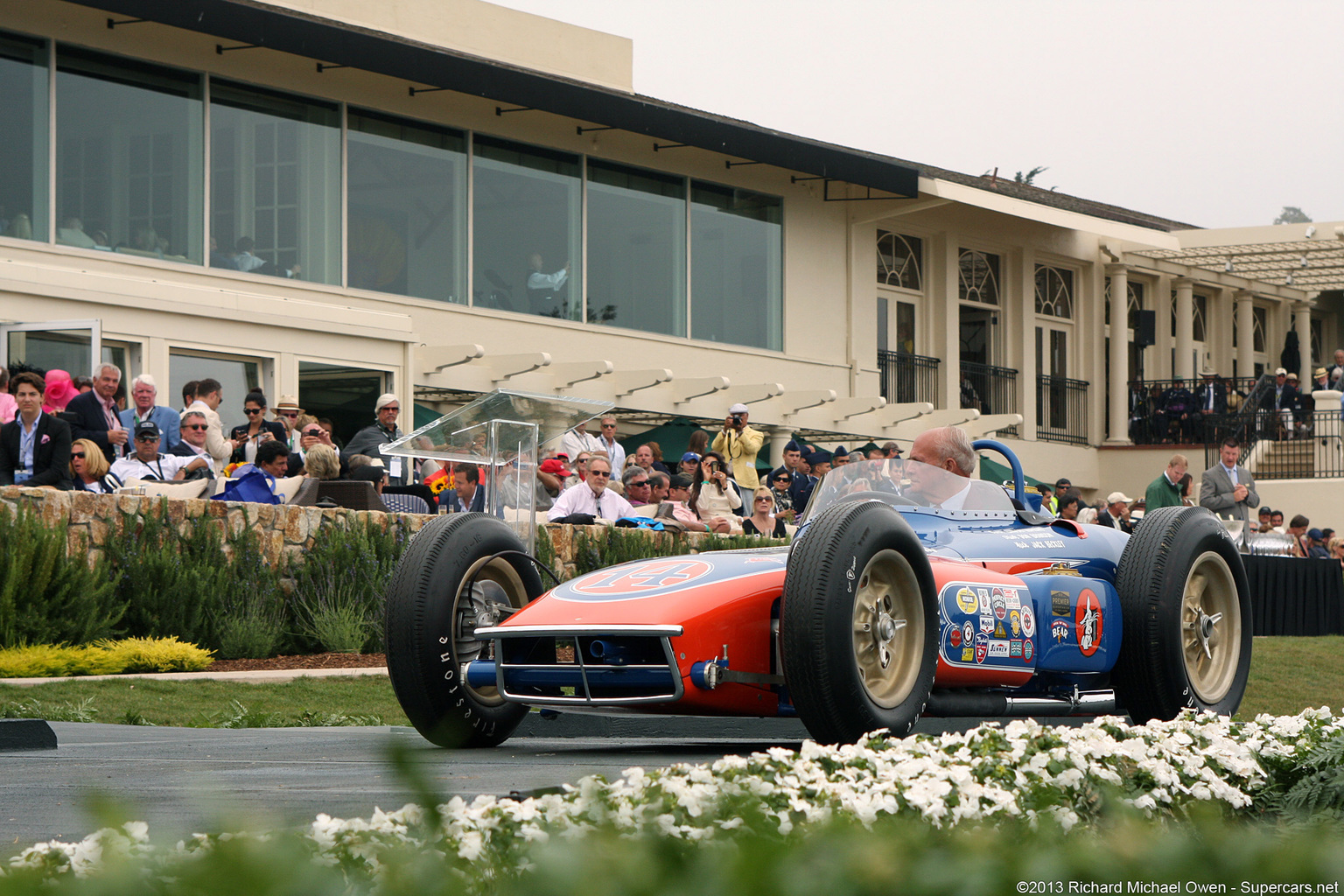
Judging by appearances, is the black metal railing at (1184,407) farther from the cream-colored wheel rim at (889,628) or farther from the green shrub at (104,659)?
the cream-colored wheel rim at (889,628)

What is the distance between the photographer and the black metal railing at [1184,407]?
34250mm

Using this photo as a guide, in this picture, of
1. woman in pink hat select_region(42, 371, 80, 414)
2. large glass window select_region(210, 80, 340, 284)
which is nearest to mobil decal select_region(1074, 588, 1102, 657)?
woman in pink hat select_region(42, 371, 80, 414)

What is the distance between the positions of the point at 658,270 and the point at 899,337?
6.97 meters

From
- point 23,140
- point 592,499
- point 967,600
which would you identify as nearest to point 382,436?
point 592,499

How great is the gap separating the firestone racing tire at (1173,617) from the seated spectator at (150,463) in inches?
370

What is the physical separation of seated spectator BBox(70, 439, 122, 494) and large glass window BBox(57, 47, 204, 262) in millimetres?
6851

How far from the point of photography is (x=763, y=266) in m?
29.2

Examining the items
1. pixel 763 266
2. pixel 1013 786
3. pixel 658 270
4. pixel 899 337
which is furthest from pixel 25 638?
pixel 899 337

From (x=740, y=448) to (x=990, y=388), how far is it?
14.7 m

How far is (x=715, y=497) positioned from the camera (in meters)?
18.3

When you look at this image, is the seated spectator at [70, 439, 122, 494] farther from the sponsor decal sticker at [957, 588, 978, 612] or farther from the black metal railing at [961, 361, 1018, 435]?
the black metal railing at [961, 361, 1018, 435]

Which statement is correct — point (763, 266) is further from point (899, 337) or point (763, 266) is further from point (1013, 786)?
point (1013, 786)

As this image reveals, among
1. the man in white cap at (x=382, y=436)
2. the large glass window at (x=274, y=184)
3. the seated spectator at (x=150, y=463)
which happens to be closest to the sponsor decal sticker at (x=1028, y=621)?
the seated spectator at (x=150, y=463)

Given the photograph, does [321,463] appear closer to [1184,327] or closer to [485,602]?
[485,602]
